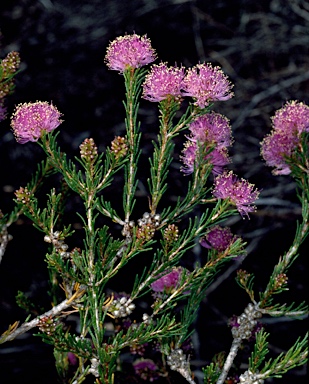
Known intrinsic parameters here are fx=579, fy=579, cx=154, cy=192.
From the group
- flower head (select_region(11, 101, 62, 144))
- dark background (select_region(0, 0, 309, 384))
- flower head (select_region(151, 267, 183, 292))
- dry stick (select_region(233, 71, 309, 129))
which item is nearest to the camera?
flower head (select_region(11, 101, 62, 144))

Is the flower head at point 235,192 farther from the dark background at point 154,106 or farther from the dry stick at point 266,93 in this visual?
the dry stick at point 266,93

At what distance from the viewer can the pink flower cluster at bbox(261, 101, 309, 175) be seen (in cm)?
77

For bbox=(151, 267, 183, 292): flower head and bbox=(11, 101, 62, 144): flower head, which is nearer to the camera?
bbox=(11, 101, 62, 144): flower head

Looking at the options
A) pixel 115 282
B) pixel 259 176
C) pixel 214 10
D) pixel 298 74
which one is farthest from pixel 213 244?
pixel 214 10

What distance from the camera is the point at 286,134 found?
2.56ft

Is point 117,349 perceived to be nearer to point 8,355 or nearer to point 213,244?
point 213,244

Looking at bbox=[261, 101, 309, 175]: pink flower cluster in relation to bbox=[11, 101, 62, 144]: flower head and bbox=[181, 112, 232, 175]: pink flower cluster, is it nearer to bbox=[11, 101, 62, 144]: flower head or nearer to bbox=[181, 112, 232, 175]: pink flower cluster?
bbox=[181, 112, 232, 175]: pink flower cluster

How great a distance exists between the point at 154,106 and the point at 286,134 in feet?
4.39

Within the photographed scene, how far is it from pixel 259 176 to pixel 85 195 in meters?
1.38

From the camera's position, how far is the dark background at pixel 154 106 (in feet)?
5.57

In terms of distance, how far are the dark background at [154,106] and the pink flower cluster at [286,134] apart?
0.91 metres

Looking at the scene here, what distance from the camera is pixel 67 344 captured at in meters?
0.68

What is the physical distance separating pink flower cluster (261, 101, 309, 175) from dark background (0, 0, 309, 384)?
911 millimetres

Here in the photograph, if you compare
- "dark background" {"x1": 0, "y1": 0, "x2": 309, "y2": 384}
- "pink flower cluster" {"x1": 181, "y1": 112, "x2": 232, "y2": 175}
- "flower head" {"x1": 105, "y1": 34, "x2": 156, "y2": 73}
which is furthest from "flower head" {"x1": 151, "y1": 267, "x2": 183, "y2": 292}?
"dark background" {"x1": 0, "y1": 0, "x2": 309, "y2": 384}
